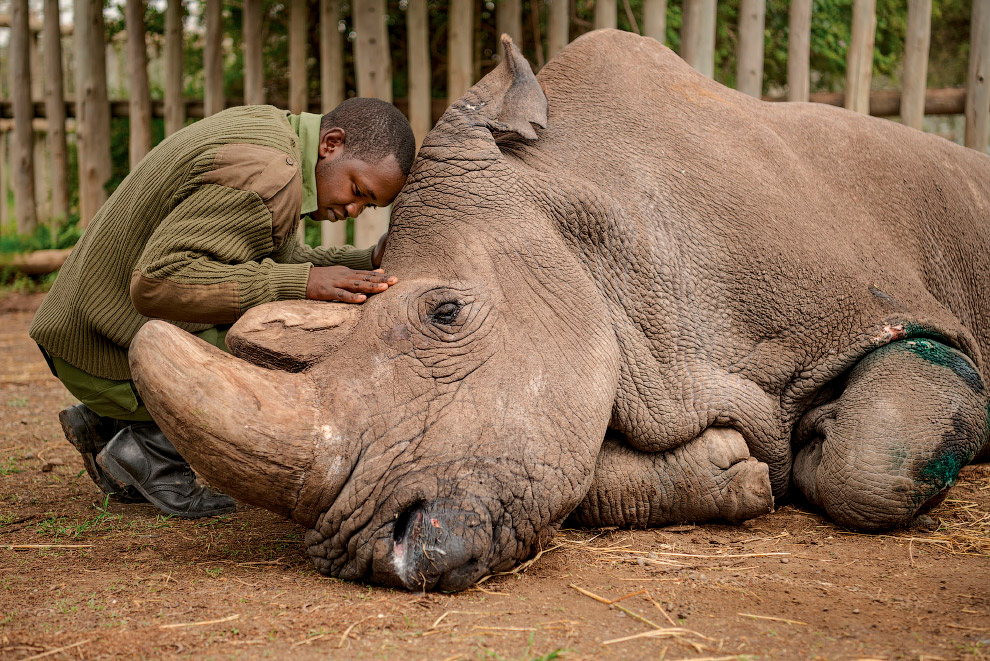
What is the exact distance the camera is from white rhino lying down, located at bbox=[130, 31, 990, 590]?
8.66ft

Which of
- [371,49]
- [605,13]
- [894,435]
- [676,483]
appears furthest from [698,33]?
[676,483]

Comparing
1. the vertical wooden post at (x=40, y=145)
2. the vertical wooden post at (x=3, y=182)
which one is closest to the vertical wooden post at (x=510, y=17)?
the vertical wooden post at (x=40, y=145)

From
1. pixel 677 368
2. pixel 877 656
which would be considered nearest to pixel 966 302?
pixel 677 368

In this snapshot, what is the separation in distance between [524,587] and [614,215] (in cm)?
124

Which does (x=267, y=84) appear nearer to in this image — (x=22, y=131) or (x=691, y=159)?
(x=22, y=131)

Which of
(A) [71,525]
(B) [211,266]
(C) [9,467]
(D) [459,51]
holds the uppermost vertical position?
(D) [459,51]

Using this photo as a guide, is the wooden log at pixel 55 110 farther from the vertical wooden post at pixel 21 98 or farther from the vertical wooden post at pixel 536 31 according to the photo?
the vertical wooden post at pixel 536 31

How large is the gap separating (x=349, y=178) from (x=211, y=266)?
2.04 feet

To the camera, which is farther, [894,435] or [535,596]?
[894,435]

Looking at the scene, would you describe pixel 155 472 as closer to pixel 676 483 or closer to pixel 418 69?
pixel 676 483

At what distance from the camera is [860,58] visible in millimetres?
6809

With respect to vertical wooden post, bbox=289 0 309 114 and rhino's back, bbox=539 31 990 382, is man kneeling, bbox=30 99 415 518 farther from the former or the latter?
vertical wooden post, bbox=289 0 309 114

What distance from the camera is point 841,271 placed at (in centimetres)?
345

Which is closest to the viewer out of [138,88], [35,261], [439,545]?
[439,545]
